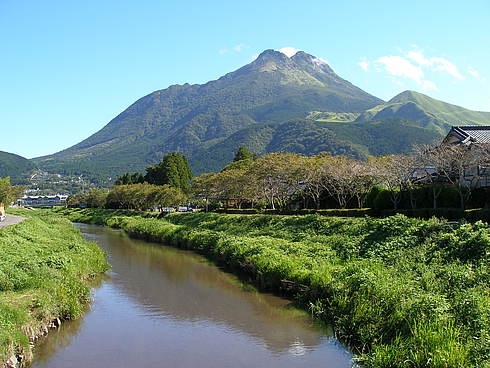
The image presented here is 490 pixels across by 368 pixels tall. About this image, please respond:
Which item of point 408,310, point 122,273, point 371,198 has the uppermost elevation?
point 371,198

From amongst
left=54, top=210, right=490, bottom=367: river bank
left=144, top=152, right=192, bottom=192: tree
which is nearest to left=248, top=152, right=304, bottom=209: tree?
left=54, top=210, right=490, bottom=367: river bank

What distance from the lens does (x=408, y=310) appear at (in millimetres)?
13953

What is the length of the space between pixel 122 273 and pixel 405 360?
23.4 meters

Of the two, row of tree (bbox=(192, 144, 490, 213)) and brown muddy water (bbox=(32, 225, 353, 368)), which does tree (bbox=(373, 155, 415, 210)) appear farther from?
brown muddy water (bbox=(32, 225, 353, 368))

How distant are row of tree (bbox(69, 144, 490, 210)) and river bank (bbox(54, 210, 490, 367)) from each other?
8.23 m

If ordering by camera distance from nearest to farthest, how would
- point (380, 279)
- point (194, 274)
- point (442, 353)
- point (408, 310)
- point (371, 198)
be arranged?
1. point (442, 353)
2. point (408, 310)
3. point (380, 279)
4. point (194, 274)
5. point (371, 198)

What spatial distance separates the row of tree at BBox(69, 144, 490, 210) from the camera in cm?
3450

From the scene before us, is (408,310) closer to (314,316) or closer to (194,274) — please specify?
(314,316)

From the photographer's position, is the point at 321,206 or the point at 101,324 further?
the point at 321,206

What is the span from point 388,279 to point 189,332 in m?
7.47

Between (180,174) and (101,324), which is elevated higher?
(180,174)

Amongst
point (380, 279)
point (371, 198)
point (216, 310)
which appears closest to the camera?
point (380, 279)

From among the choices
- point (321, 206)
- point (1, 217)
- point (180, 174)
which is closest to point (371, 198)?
point (321, 206)

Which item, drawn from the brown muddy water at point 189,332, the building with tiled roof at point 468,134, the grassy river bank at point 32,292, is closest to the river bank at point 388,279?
the brown muddy water at point 189,332
